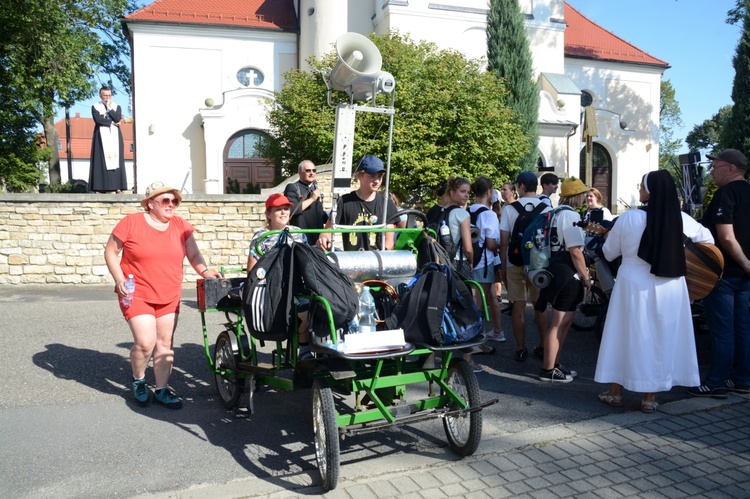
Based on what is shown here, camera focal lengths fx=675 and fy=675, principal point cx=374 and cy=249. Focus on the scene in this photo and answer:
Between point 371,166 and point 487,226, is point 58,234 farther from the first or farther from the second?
point 371,166

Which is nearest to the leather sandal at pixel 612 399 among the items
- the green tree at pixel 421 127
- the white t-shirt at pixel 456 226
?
the white t-shirt at pixel 456 226

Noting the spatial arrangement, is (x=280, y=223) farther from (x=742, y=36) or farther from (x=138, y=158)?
(x=742, y=36)

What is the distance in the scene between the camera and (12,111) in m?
19.3

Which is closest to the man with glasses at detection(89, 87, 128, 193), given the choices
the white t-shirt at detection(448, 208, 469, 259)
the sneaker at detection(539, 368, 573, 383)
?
the white t-shirt at detection(448, 208, 469, 259)

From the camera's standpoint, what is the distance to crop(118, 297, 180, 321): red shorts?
5.43 metres

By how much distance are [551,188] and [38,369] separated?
18.5 feet

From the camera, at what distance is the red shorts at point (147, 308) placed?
17.8 ft

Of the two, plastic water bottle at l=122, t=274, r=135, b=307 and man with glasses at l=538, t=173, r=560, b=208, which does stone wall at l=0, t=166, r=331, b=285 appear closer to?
plastic water bottle at l=122, t=274, r=135, b=307

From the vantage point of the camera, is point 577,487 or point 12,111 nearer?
point 577,487

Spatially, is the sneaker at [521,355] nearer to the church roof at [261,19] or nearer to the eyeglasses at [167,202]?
the eyeglasses at [167,202]

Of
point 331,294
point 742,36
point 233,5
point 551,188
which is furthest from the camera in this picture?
point 233,5

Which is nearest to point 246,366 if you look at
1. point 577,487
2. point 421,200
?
point 577,487

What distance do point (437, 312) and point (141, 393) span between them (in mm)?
2808

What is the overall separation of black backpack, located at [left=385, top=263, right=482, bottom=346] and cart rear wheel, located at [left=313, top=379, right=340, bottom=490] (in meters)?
0.62
